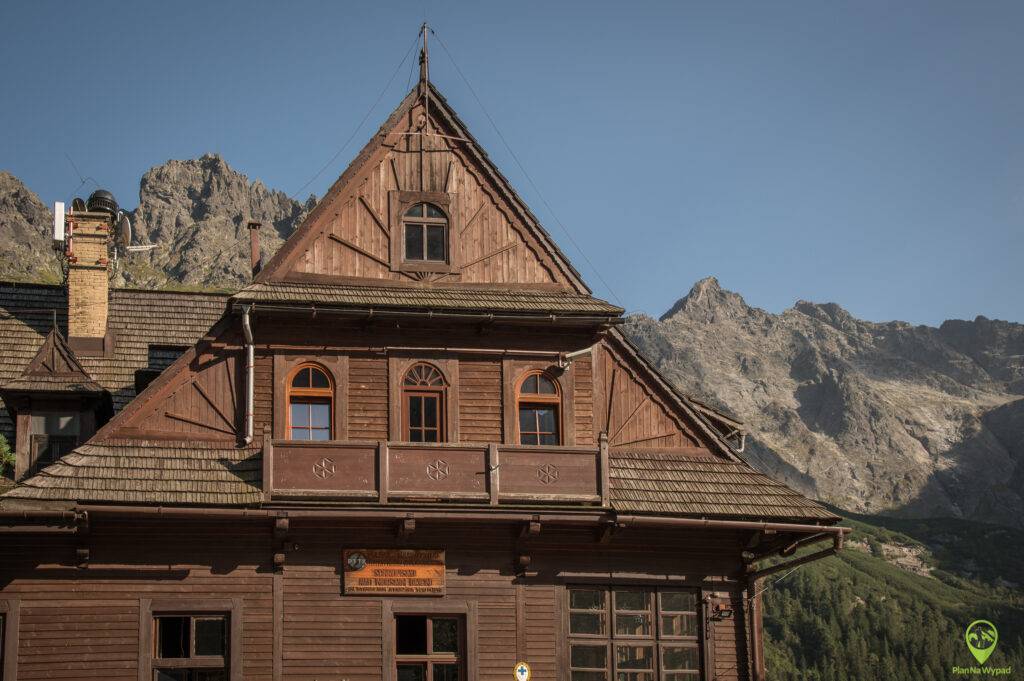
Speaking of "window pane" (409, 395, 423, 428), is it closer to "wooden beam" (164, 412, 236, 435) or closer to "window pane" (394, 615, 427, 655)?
"wooden beam" (164, 412, 236, 435)

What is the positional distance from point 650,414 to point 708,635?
426 cm

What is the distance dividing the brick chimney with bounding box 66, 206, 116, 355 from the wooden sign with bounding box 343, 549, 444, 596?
8363 millimetres

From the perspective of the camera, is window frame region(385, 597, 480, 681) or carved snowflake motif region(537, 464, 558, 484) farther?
carved snowflake motif region(537, 464, 558, 484)

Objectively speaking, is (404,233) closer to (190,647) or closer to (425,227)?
(425,227)

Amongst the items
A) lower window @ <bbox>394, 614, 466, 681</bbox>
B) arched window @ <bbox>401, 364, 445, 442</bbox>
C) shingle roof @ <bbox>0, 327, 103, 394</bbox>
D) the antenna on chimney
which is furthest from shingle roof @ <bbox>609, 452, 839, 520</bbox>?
shingle roof @ <bbox>0, 327, 103, 394</bbox>

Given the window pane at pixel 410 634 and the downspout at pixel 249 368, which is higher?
the downspout at pixel 249 368

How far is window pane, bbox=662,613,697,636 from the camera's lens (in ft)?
76.8

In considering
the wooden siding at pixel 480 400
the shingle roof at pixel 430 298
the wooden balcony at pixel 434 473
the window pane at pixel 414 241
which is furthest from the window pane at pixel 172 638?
the window pane at pixel 414 241

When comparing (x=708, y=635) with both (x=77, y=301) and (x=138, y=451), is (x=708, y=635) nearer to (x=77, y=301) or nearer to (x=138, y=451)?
(x=138, y=451)

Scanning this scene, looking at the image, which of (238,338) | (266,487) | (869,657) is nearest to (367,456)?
(266,487)

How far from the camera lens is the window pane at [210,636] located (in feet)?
70.7

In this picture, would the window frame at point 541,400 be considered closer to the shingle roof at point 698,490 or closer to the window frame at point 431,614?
the shingle roof at point 698,490

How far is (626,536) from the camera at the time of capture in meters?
23.4

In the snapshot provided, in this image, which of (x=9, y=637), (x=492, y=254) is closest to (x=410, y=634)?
(x=9, y=637)
